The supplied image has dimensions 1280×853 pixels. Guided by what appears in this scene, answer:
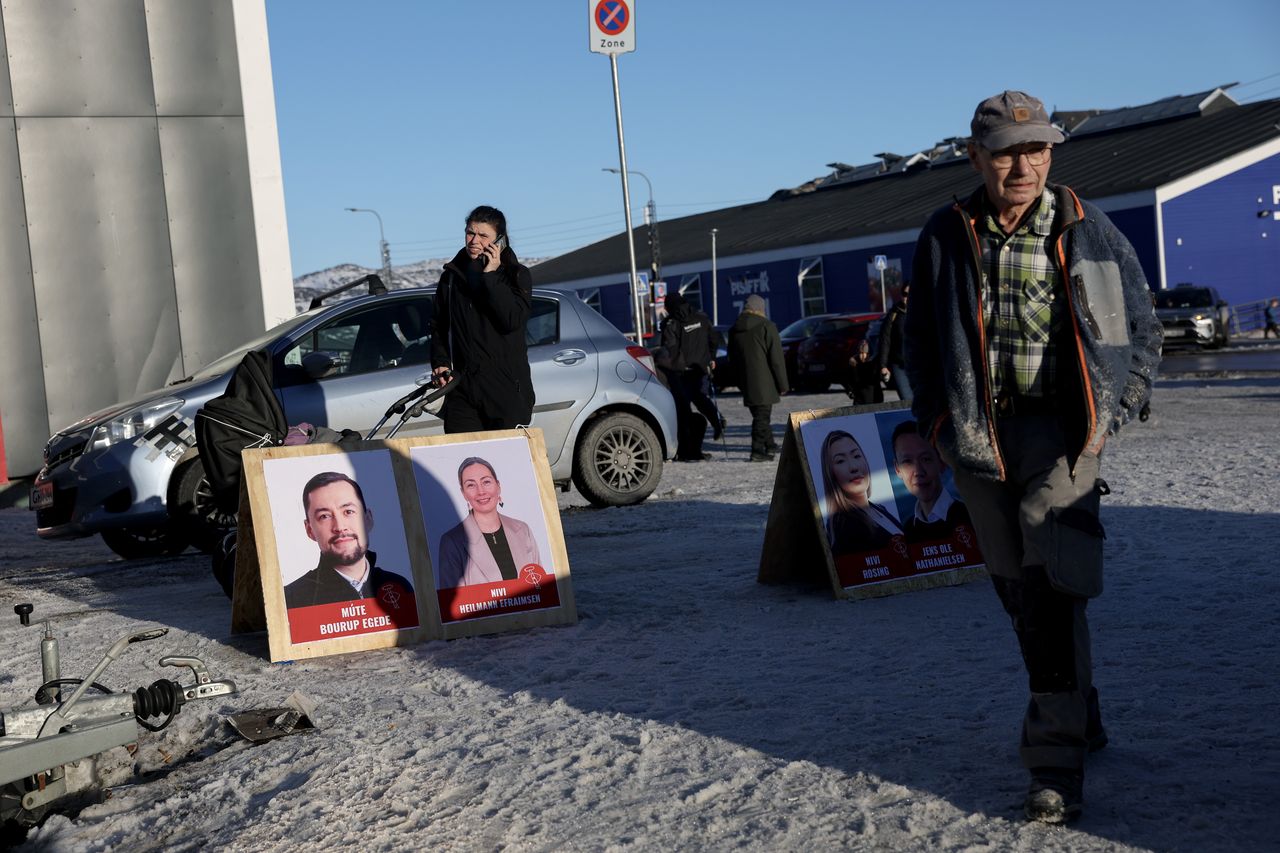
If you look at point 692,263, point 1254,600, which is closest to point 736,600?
point 1254,600

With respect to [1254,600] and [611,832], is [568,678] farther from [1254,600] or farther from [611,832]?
[1254,600]

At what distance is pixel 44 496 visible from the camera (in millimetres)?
9781

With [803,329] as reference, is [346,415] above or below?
below

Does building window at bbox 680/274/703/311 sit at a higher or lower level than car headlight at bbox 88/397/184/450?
higher

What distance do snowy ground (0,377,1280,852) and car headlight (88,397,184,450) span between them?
1812 mm

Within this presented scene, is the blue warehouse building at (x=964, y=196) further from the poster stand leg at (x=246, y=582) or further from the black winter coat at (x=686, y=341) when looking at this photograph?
the poster stand leg at (x=246, y=582)

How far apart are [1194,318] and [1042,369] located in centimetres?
3403

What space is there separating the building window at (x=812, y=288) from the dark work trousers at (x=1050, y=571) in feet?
167

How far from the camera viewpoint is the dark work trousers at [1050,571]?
3723 millimetres

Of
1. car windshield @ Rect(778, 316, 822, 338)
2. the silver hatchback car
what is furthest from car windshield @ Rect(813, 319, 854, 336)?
the silver hatchback car

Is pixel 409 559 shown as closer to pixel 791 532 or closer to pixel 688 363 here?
pixel 791 532

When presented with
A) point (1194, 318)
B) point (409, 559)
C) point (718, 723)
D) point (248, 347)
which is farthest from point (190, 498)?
point (1194, 318)

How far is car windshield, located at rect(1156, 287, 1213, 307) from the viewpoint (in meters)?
36.2

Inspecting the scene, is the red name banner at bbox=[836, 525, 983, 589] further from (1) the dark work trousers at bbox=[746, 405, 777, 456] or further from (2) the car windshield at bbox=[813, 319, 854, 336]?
(2) the car windshield at bbox=[813, 319, 854, 336]
